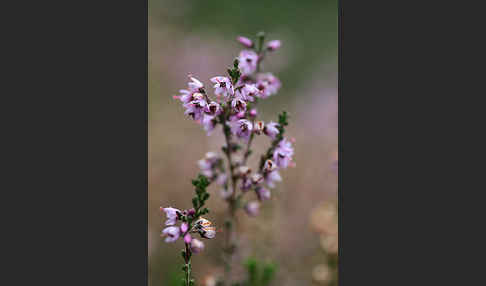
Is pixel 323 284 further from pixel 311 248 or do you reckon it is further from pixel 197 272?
pixel 197 272

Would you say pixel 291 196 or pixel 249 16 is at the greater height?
pixel 249 16

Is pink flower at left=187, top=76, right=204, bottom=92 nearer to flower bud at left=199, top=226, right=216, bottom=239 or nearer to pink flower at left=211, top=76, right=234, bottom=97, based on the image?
pink flower at left=211, top=76, right=234, bottom=97

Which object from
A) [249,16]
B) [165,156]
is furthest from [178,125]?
[249,16]

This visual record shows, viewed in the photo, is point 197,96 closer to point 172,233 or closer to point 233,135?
point 233,135

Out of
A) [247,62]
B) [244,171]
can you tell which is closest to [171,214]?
[244,171]
